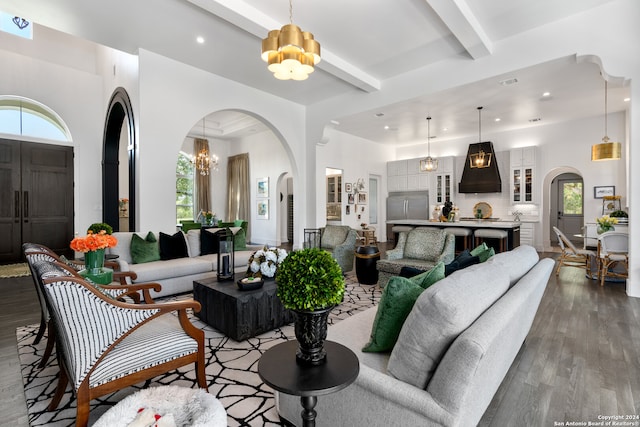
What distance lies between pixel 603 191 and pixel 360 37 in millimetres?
7003

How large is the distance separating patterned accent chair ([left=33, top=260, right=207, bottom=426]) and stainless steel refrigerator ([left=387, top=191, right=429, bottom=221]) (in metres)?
9.24

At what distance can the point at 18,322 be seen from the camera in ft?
10.9

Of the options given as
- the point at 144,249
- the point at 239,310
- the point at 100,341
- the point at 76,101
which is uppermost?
the point at 76,101

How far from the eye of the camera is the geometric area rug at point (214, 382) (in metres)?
1.84

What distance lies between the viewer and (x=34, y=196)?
6.71 meters

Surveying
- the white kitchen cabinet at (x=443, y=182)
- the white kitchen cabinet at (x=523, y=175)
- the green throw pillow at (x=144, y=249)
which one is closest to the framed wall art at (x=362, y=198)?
the white kitchen cabinet at (x=443, y=182)

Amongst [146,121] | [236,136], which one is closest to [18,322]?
[146,121]

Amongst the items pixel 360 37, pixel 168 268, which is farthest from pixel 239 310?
pixel 360 37

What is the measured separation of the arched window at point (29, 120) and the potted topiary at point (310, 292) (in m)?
8.32

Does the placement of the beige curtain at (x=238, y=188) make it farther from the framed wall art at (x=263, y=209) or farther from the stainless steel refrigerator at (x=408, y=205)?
the stainless steel refrigerator at (x=408, y=205)

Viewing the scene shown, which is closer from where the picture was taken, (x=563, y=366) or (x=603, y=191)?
(x=563, y=366)

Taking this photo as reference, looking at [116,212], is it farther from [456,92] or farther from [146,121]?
[456,92]

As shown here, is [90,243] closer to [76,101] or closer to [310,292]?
[310,292]

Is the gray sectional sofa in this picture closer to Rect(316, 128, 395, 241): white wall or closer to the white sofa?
the white sofa
